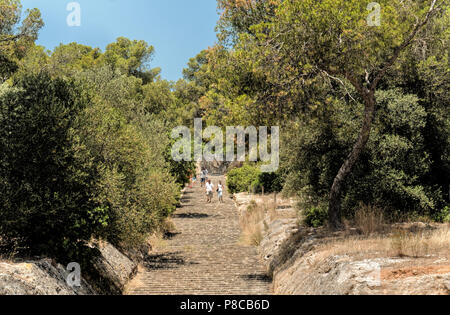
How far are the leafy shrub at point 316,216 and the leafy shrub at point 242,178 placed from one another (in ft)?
80.6

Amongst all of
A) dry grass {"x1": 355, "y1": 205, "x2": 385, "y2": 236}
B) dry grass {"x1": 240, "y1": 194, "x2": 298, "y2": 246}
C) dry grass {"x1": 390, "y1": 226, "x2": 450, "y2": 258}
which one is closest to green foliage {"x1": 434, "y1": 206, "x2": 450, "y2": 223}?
dry grass {"x1": 355, "y1": 205, "x2": 385, "y2": 236}

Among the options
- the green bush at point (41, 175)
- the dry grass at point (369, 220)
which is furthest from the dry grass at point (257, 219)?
the green bush at point (41, 175)

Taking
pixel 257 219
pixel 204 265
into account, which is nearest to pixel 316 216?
pixel 204 265

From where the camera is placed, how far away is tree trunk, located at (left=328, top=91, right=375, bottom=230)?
569 inches

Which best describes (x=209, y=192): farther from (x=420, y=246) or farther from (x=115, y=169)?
(x=420, y=246)

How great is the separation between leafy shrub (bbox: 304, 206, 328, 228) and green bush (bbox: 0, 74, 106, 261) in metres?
8.57

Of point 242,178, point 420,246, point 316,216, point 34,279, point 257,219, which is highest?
point 242,178

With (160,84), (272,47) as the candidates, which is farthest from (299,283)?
(160,84)

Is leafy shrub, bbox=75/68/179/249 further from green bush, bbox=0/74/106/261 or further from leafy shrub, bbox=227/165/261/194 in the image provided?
leafy shrub, bbox=227/165/261/194

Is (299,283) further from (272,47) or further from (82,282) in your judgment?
(272,47)

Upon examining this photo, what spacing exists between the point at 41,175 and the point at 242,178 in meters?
34.4

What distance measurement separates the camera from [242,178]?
4578 cm

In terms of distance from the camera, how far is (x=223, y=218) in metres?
34.0

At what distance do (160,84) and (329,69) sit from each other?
37519 millimetres
